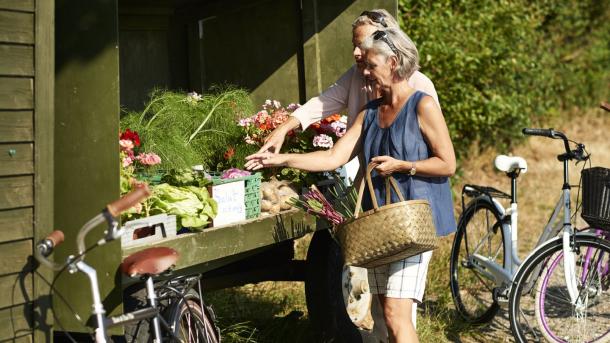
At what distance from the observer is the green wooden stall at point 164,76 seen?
4.08 m

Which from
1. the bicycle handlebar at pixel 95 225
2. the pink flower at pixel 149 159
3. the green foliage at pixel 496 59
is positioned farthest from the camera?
the green foliage at pixel 496 59

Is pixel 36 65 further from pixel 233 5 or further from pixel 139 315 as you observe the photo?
pixel 233 5

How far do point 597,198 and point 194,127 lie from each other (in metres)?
2.34

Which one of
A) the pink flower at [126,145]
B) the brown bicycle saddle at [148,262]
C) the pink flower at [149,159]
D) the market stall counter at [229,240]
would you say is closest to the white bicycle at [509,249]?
the market stall counter at [229,240]

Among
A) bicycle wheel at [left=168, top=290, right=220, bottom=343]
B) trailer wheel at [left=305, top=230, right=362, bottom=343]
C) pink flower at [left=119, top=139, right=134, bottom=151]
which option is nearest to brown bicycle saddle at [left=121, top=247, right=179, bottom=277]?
bicycle wheel at [left=168, top=290, right=220, bottom=343]

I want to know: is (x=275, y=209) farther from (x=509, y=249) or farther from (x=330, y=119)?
(x=509, y=249)

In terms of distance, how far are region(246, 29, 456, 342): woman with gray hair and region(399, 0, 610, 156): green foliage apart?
4.94m

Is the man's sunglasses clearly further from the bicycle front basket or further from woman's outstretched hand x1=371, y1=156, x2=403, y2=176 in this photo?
the bicycle front basket

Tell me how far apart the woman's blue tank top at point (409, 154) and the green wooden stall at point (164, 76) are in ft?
2.60

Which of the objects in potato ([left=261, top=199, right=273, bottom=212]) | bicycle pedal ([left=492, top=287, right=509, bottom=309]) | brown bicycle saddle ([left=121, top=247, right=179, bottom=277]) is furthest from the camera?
Answer: bicycle pedal ([left=492, top=287, right=509, bottom=309])

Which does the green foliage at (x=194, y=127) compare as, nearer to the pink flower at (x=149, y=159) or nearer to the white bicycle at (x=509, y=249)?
the pink flower at (x=149, y=159)

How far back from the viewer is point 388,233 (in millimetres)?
4199

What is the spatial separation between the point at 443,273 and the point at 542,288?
81.5 inches

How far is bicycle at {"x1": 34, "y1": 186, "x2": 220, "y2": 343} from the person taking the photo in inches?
141
